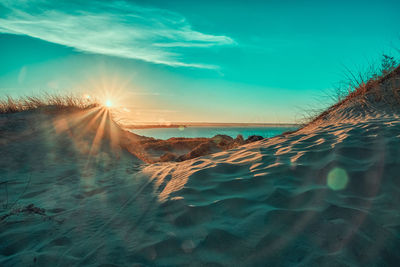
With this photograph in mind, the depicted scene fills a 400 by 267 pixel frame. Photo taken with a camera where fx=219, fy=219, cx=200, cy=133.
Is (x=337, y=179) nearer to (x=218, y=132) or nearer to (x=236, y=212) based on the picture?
(x=236, y=212)

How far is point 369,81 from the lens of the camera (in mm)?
5652

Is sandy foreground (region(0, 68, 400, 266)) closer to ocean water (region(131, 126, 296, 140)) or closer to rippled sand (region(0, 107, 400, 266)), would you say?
rippled sand (region(0, 107, 400, 266))

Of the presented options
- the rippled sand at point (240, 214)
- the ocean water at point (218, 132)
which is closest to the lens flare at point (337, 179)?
the rippled sand at point (240, 214)

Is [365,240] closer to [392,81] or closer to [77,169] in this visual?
[77,169]

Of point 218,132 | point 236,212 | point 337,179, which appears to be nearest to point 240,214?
point 236,212

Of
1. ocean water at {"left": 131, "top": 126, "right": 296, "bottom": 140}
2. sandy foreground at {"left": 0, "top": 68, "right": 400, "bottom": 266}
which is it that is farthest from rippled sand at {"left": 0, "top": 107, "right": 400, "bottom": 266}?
ocean water at {"left": 131, "top": 126, "right": 296, "bottom": 140}

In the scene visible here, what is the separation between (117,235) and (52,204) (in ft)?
4.28

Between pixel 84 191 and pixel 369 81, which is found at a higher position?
pixel 369 81

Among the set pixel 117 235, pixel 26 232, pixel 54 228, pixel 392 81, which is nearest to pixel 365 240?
pixel 117 235

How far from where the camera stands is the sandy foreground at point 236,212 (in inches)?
56.4

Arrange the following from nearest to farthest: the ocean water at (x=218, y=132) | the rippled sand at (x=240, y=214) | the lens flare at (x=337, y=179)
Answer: the rippled sand at (x=240, y=214) < the lens flare at (x=337, y=179) < the ocean water at (x=218, y=132)

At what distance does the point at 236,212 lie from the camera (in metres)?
1.83

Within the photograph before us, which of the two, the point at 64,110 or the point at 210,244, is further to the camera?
the point at 64,110

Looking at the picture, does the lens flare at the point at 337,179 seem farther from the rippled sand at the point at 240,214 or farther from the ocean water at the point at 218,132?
the ocean water at the point at 218,132
